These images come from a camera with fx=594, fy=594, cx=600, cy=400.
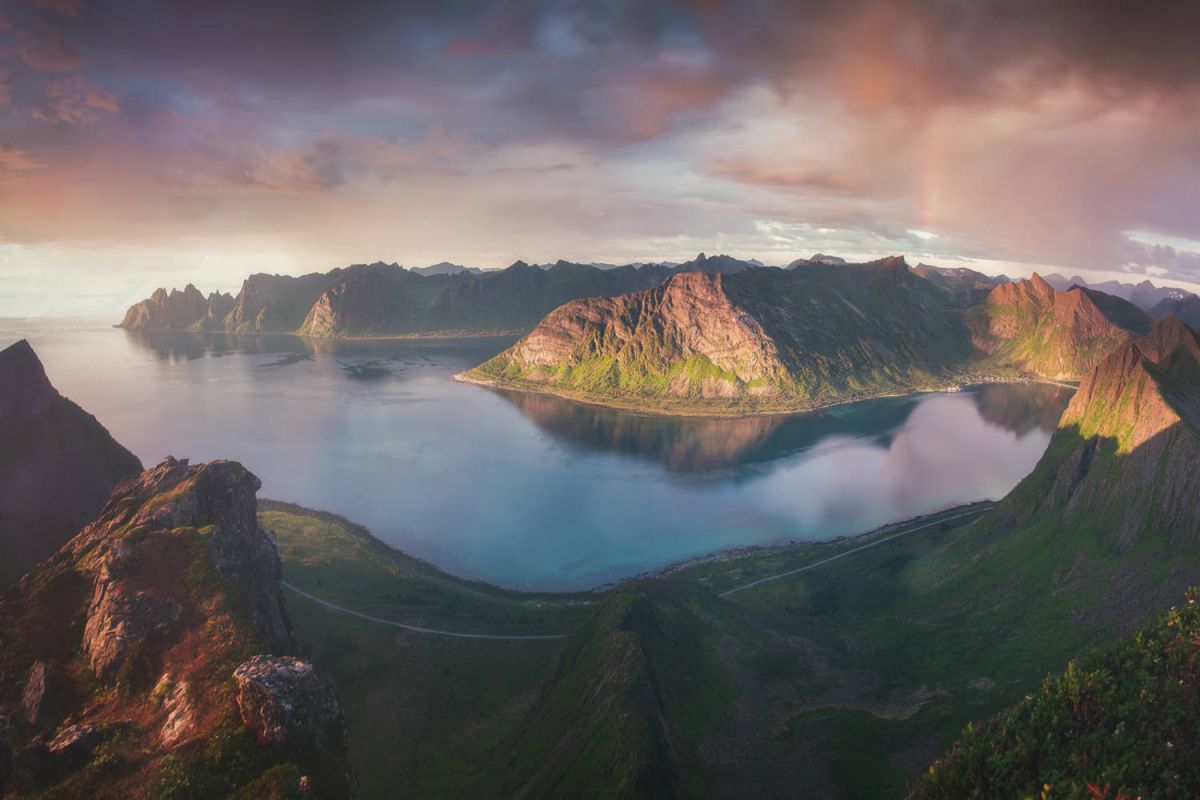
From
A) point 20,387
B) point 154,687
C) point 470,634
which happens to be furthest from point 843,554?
point 20,387

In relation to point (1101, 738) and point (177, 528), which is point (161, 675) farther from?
Answer: point (1101, 738)

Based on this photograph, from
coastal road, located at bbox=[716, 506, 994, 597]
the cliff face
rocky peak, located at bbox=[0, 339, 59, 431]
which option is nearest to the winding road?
coastal road, located at bbox=[716, 506, 994, 597]

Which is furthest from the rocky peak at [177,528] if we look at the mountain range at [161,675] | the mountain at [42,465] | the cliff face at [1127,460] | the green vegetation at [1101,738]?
the cliff face at [1127,460]

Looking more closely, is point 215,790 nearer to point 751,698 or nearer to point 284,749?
point 284,749

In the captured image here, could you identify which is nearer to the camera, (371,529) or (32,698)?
(32,698)

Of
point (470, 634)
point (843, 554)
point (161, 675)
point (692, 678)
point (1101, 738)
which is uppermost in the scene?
point (1101, 738)

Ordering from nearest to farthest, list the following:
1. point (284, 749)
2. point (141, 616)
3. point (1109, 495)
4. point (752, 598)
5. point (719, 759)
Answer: point (284, 749), point (141, 616), point (719, 759), point (1109, 495), point (752, 598)

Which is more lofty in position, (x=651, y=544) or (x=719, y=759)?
(x=719, y=759)

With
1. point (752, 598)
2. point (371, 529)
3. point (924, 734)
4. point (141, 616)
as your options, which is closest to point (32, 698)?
point (141, 616)
